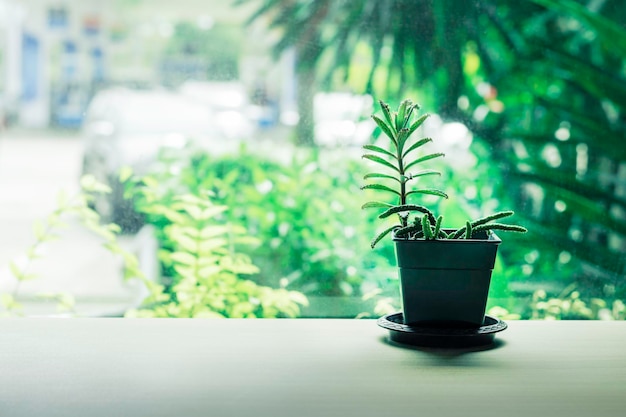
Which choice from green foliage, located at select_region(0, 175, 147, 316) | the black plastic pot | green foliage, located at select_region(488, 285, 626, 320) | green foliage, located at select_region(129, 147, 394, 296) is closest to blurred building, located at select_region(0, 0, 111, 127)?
green foliage, located at select_region(0, 175, 147, 316)

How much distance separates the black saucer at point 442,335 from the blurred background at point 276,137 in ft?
2.12

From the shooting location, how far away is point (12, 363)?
1009mm

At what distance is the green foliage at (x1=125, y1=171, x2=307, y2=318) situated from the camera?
6.01 ft

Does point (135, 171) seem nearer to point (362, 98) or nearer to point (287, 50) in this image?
point (287, 50)

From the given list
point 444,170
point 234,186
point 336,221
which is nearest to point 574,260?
point 444,170

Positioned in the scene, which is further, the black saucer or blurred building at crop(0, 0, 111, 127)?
blurred building at crop(0, 0, 111, 127)

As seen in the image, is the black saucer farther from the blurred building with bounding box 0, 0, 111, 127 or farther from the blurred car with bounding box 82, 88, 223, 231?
the blurred building with bounding box 0, 0, 111, 127

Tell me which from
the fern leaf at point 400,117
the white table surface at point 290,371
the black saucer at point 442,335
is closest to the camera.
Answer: the white table surface at point 290,371

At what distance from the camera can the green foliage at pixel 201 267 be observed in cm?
183

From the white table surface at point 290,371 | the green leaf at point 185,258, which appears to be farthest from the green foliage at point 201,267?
the white table surface at point 290,371

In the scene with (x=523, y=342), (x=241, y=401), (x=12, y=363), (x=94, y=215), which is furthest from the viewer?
(x=94, y=215)

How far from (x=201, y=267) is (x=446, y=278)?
0.86 metres

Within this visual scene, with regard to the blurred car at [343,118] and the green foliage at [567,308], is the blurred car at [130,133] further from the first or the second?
the green foliage at [567,308]

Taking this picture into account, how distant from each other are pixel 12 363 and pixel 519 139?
4.26 feet
